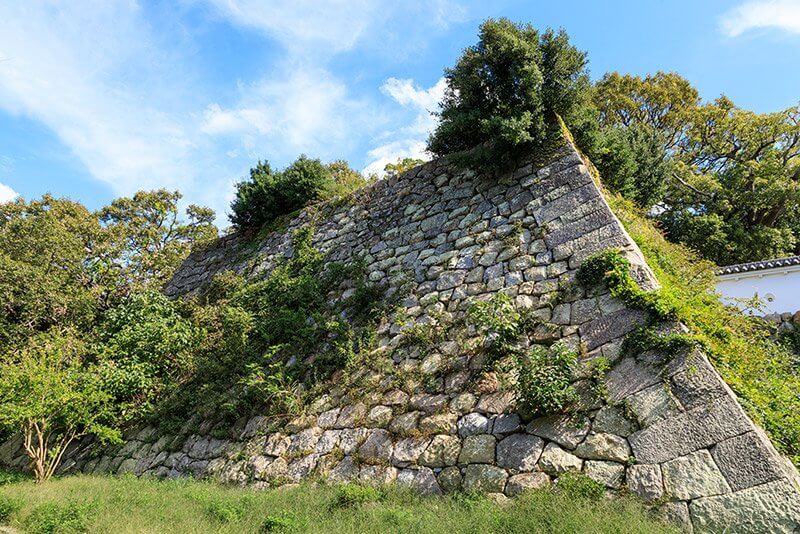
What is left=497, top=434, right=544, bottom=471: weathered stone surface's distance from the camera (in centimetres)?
422

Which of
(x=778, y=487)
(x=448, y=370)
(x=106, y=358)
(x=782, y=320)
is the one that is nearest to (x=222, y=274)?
(x=106, y=358)

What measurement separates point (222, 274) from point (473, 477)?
8.12m

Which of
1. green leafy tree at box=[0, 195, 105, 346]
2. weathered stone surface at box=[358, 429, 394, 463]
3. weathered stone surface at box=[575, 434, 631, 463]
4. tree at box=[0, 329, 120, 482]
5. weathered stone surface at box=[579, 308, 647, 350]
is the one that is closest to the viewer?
weathered stone surface at box=[575, 434, 631, 463]

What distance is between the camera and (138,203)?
19562mm

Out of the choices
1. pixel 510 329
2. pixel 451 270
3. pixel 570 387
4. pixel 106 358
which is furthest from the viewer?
pixel 106 358

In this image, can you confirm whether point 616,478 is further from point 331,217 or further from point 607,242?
point 331,217

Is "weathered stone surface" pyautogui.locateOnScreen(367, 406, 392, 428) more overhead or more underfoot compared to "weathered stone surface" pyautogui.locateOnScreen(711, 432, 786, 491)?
more overhead

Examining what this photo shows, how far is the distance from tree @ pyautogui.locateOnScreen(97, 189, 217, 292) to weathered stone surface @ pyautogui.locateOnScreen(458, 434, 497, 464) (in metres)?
14.3

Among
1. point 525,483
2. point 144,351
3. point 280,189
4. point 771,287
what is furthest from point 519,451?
point 280,189

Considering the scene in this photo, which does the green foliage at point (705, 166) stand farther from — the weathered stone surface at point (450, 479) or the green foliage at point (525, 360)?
the weathered stone surface at point (450, 479)

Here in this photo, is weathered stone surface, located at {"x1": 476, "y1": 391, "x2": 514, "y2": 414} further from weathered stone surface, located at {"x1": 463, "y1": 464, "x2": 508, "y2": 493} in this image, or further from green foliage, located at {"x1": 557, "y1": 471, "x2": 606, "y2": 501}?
green foliage, located at {"x1": 557, "y1": 471, "x2": 606, "y2": 501}

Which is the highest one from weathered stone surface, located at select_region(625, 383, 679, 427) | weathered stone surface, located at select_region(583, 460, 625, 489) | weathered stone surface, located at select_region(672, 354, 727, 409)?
weathered stone surface, located at select_region(672, 354, 727, 409)

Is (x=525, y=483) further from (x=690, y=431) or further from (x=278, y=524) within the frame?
(x=278, y=524)

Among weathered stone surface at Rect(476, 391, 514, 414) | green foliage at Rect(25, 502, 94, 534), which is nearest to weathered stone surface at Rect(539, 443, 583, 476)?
weathered stone surface at Rect(476, 391, 514, 414)
